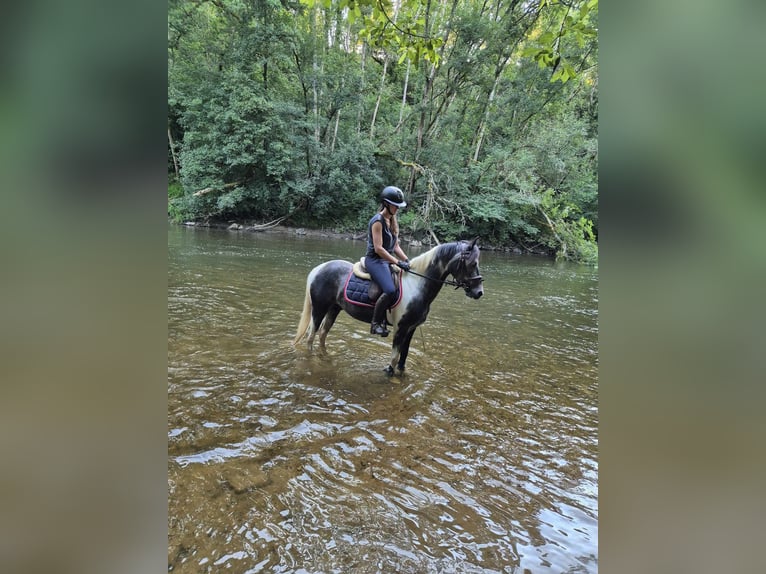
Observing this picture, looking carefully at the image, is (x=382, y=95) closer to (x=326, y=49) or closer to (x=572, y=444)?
(x=326, y=49)

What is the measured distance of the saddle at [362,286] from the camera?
19.2 ft

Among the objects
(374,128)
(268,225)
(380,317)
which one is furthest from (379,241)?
(374,128)

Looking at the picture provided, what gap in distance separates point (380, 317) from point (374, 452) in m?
2.32

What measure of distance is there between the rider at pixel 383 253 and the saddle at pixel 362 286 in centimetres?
10

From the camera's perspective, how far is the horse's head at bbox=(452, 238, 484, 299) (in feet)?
17.7

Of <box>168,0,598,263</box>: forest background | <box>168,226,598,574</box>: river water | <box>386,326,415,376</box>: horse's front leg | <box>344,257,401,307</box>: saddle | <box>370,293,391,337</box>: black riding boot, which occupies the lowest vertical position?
<box>168,226,598,574</box>: river water

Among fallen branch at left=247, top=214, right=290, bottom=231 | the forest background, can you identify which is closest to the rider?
the forest background

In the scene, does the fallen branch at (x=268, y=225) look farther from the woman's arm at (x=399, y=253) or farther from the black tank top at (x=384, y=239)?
the black tank top at (x=384, y=239)

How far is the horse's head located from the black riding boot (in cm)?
108

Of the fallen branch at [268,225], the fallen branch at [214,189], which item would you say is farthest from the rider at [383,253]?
the fallen branch at [214,189]

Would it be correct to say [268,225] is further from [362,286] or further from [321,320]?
[362,286]

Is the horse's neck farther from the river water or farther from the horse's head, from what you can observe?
the river water

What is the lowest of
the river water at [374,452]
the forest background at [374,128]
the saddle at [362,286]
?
the river water at [374,452]

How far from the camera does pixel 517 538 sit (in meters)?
2.97
